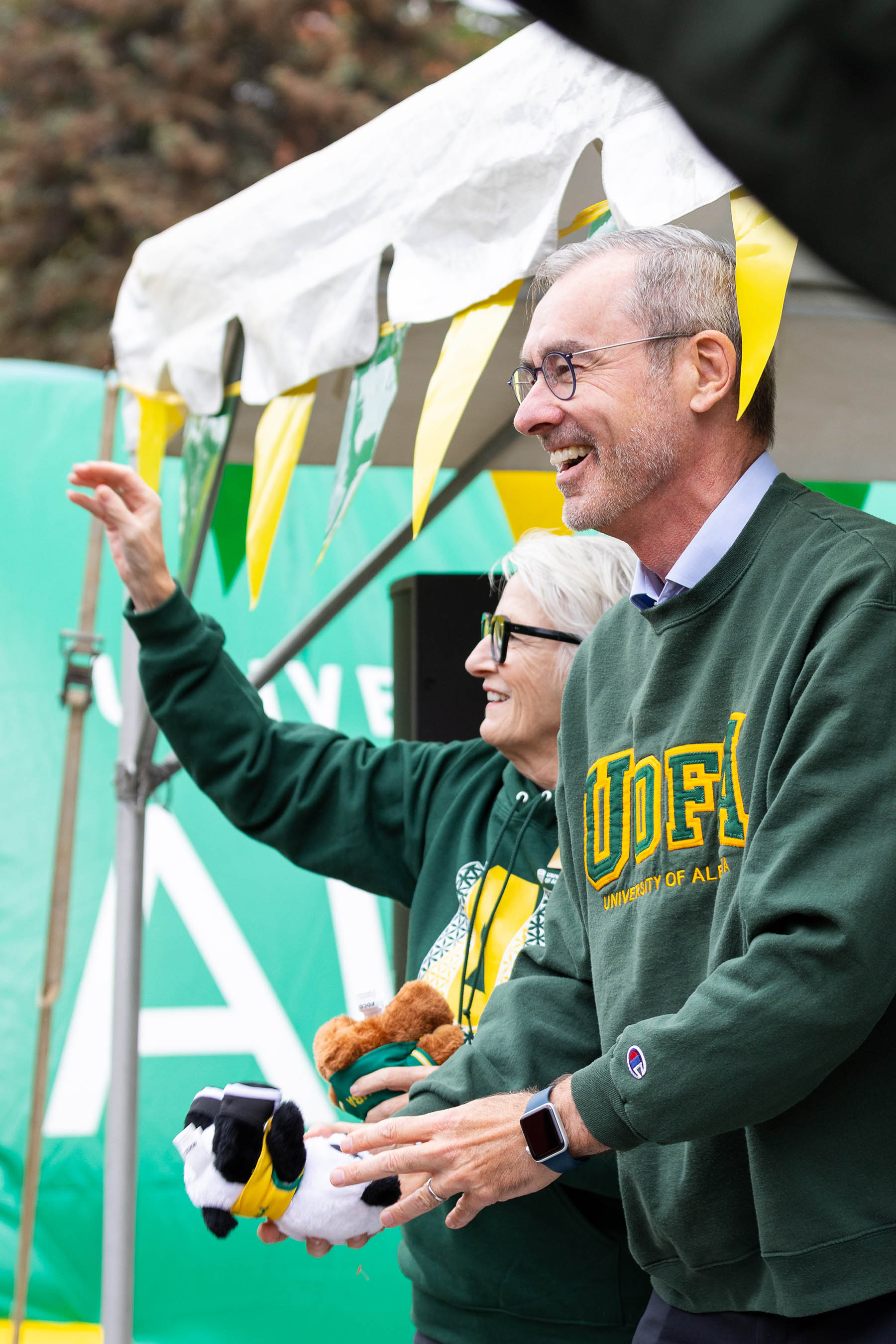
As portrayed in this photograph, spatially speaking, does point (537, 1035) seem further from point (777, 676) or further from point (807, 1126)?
point (777, 676)

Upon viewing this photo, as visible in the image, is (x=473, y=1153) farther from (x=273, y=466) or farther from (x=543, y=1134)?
(x=273, y=466)

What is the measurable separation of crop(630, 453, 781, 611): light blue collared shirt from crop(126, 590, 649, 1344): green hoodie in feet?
1.67

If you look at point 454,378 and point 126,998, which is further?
point 126,998

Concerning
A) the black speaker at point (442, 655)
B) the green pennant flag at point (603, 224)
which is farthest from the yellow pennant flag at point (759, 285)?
the black speaker at point (442, 655)

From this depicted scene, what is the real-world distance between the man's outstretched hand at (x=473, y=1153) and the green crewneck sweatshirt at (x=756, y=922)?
8cm

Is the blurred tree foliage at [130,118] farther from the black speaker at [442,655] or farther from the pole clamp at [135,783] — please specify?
the pole clamp at [135,783]

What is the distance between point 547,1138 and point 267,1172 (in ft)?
1.09

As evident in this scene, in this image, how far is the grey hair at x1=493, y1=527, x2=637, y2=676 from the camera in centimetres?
211

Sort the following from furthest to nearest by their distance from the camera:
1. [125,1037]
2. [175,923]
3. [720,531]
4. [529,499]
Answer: [175,923] → [529,499] → [125,1037] → [720,531]

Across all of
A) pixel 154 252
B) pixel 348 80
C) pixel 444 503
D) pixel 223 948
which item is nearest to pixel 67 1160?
pixel 223 948

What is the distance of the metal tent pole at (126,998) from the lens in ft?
8.26

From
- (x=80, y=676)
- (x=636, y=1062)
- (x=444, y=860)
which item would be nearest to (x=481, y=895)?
(x=444, y=860)

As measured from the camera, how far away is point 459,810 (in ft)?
6.99

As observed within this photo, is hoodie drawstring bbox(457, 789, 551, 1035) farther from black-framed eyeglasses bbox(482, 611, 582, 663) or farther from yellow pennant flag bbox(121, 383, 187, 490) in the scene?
yellow pennant flag bbox(121, 383, 187, 490)
